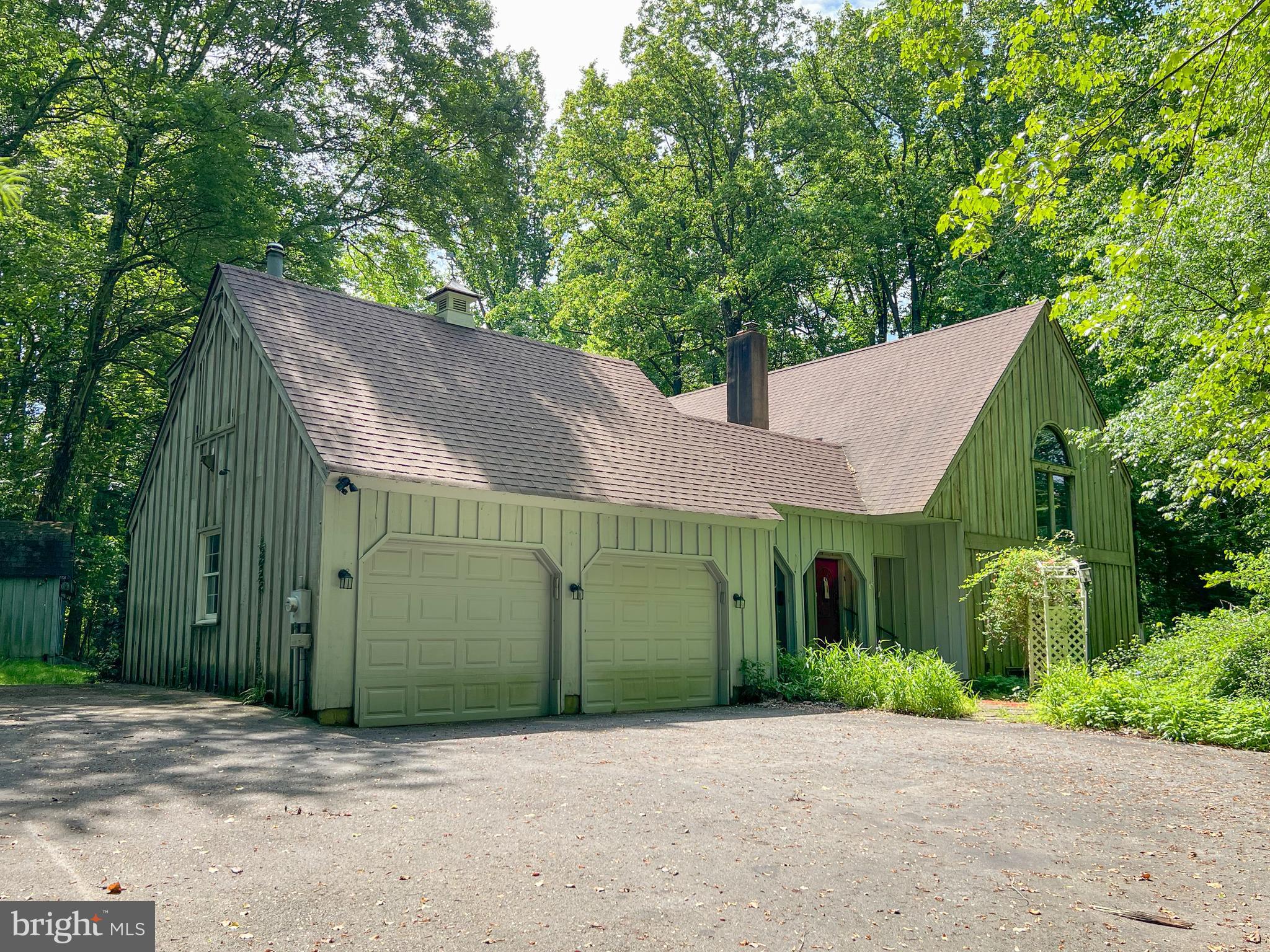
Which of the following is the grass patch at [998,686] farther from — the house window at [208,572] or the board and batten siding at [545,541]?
A: the house window at [208,572]

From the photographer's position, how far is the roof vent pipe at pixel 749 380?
776 inches

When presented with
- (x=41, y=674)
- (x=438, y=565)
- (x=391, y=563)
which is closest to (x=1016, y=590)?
(x=438, y=565)

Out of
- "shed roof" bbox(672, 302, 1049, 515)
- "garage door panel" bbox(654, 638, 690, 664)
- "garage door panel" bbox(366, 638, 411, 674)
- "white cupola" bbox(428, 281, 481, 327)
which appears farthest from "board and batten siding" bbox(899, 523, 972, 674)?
"garage door panel" bbox(366, 638, 411, 674)

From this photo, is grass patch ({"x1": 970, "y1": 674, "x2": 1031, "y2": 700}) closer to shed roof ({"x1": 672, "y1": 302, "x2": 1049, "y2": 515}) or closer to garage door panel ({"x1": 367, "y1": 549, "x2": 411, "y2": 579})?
shed roof ({"x1": 672, "y1": 302, "x2": 1049, "y2": 515})

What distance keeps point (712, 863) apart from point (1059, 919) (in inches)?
66.0

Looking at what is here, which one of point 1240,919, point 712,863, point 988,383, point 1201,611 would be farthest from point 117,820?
point 1201,611

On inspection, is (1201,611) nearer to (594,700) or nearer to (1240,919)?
(594,700)

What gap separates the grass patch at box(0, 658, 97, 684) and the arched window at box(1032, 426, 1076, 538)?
17.4m

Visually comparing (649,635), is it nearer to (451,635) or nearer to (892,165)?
(451,635)

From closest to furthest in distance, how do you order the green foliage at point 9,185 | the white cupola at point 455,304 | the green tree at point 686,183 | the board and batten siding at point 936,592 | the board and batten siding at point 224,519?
the green foliage at point 9,185 < the board and batten siding at point 224,519 < the white cupola at point 455,304 < the board and batten siding at point 936,592 < the green tree at point 686,183

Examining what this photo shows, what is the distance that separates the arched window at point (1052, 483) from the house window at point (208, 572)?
1460 centimetres

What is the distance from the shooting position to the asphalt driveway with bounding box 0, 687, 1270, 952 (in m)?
4.13

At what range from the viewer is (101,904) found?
155 inches

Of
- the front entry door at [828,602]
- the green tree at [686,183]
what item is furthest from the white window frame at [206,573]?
the green tree at [686,183]
